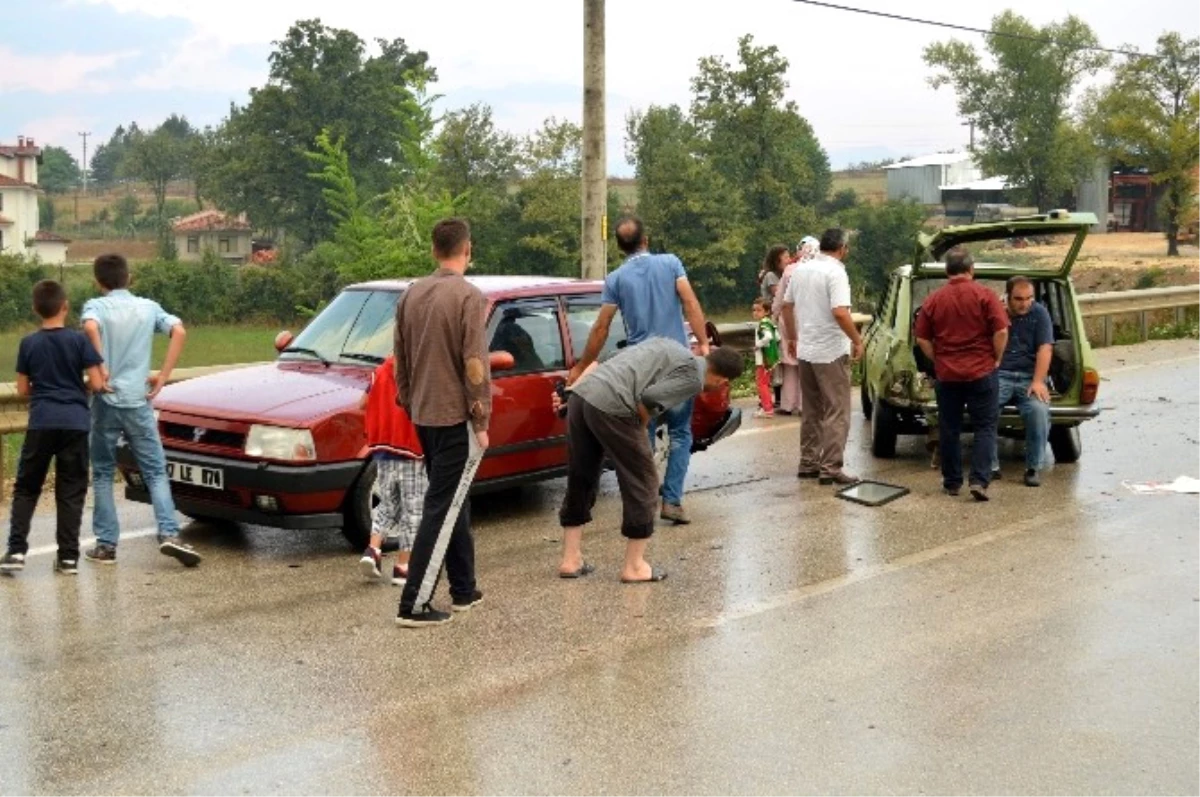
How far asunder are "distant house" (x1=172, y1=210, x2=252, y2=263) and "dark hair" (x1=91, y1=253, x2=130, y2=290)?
352 ft

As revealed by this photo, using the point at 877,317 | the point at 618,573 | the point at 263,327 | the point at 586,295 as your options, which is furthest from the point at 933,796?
the point at 263,327

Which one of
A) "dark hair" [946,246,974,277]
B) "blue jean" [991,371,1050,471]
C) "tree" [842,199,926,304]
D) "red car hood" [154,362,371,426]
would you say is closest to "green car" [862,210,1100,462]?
"blue jean" [991,371,1050,471]

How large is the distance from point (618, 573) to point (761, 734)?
8.93 ft

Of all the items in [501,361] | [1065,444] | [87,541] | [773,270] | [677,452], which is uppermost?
[773,270]

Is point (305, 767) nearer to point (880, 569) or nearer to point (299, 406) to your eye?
point (299, 406)

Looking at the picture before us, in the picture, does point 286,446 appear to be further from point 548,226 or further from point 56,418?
point 548,226

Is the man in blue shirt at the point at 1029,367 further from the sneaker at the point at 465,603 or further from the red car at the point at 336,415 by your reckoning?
the sneaker at the point at 465,603

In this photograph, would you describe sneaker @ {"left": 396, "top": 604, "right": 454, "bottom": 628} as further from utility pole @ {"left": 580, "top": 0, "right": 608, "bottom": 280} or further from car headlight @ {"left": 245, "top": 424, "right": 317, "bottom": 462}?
utility pole @ {"left": 580, "top": 0, "right": 608, "bottom": 280}

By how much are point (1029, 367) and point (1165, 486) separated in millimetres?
1277

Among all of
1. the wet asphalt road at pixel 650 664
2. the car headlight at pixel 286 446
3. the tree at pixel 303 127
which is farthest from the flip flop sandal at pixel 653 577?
the tree at pixel 303 127

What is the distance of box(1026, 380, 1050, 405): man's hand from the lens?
1156 centimetres

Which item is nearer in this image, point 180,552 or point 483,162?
point 180,552

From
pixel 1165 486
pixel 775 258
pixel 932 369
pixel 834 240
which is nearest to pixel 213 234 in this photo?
pixel 775 258

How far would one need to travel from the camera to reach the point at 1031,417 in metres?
11.6
